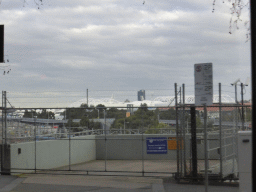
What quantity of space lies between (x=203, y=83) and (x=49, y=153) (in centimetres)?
1147

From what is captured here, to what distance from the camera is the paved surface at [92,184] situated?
11.3 meters

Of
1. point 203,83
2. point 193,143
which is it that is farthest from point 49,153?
point 203,83

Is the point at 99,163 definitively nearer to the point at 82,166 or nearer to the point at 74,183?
the point at 82,166

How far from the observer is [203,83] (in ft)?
26.4

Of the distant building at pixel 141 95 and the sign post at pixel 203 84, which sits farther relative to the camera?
the distant building at pixel 141 95

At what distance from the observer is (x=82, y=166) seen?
19.3m

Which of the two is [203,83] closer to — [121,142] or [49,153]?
[49,153]

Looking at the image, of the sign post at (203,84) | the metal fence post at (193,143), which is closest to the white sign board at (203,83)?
the sign post at (203,84)

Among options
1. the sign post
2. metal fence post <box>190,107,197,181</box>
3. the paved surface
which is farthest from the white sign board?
the paved surface

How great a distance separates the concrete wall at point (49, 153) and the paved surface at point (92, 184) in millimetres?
1258

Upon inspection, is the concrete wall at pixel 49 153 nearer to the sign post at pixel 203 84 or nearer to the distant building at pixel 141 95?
the distant building at pixel 141 95

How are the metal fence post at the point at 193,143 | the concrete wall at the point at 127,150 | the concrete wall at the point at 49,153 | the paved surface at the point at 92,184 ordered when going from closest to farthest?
1. the paved surface at the point at 92,184
2. the metal fence post at the point at 193,143
3. the concrete wall at the point at 49,153
4. the concrete wall at the point at 127,150

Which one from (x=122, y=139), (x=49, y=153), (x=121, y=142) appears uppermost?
(x=122, y=139)

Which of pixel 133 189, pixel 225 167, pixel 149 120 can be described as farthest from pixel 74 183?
pixel 149 120
